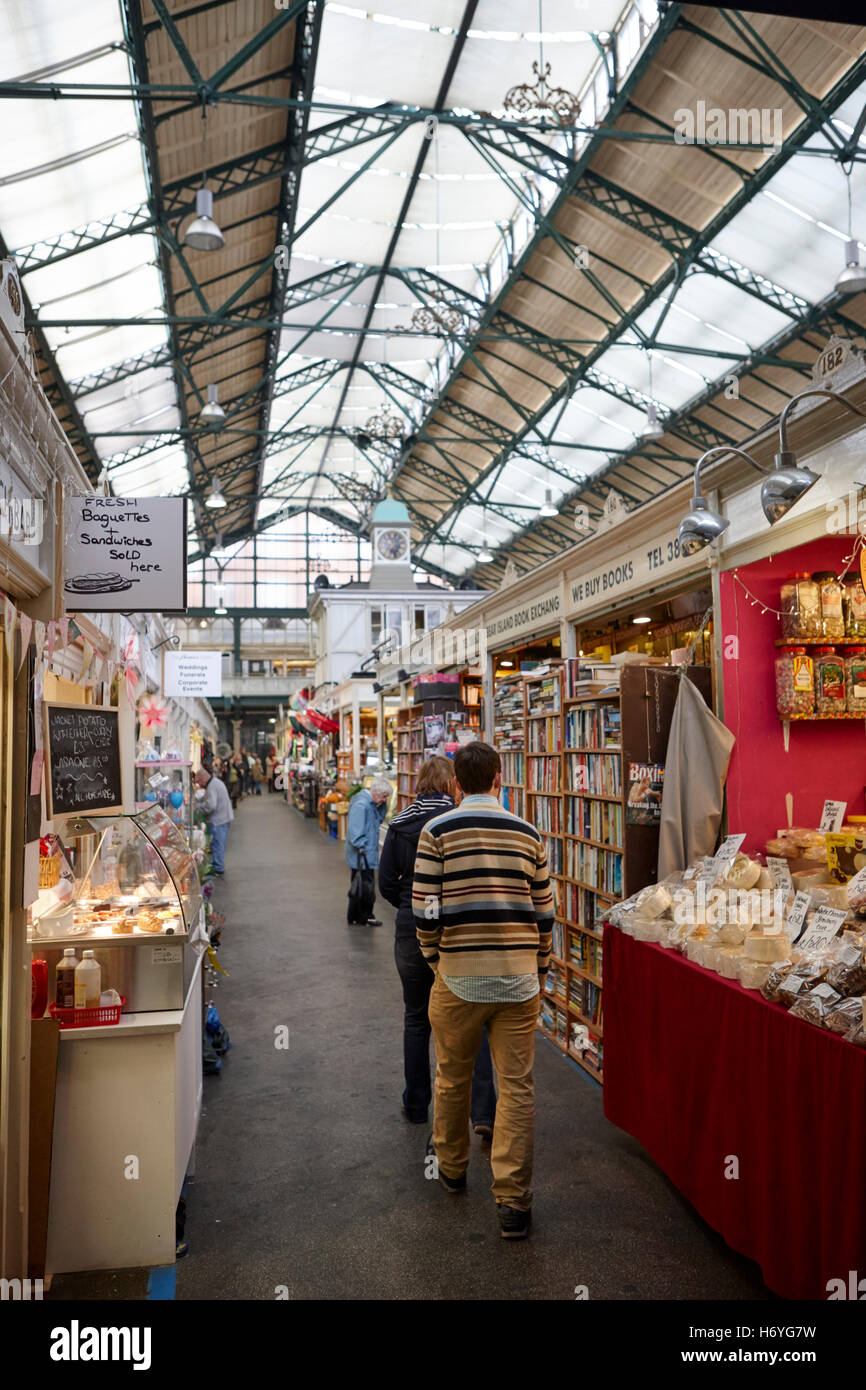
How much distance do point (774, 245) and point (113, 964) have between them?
11053 mm

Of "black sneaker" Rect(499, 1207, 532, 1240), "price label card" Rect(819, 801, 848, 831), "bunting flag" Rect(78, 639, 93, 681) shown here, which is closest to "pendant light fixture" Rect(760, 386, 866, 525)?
"price label card" Rect(819, 801, 848, 831)

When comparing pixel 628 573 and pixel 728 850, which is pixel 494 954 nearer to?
pixel 728 850

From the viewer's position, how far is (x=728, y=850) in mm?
3979

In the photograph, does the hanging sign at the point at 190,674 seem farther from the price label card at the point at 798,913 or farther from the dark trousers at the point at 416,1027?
the price label card at the point at 798,913

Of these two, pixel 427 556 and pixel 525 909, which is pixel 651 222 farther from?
pixel 427 556

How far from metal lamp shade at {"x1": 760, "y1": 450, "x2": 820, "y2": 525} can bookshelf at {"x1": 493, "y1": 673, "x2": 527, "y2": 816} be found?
322 centimetres

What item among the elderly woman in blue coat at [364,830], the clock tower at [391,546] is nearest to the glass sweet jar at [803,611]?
the elderly woman in blue coat at [364,830]

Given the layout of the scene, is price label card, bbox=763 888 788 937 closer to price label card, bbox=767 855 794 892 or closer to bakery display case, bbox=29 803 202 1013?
price label card, bbox=767 855 794 892

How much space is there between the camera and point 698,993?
3.18 metres

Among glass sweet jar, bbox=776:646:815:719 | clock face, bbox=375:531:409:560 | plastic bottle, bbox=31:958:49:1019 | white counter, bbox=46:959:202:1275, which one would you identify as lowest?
white counter, bbox=46:959:202:1275

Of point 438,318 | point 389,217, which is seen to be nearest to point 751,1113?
point 438,318

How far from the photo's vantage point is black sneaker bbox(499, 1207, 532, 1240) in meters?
3.05
